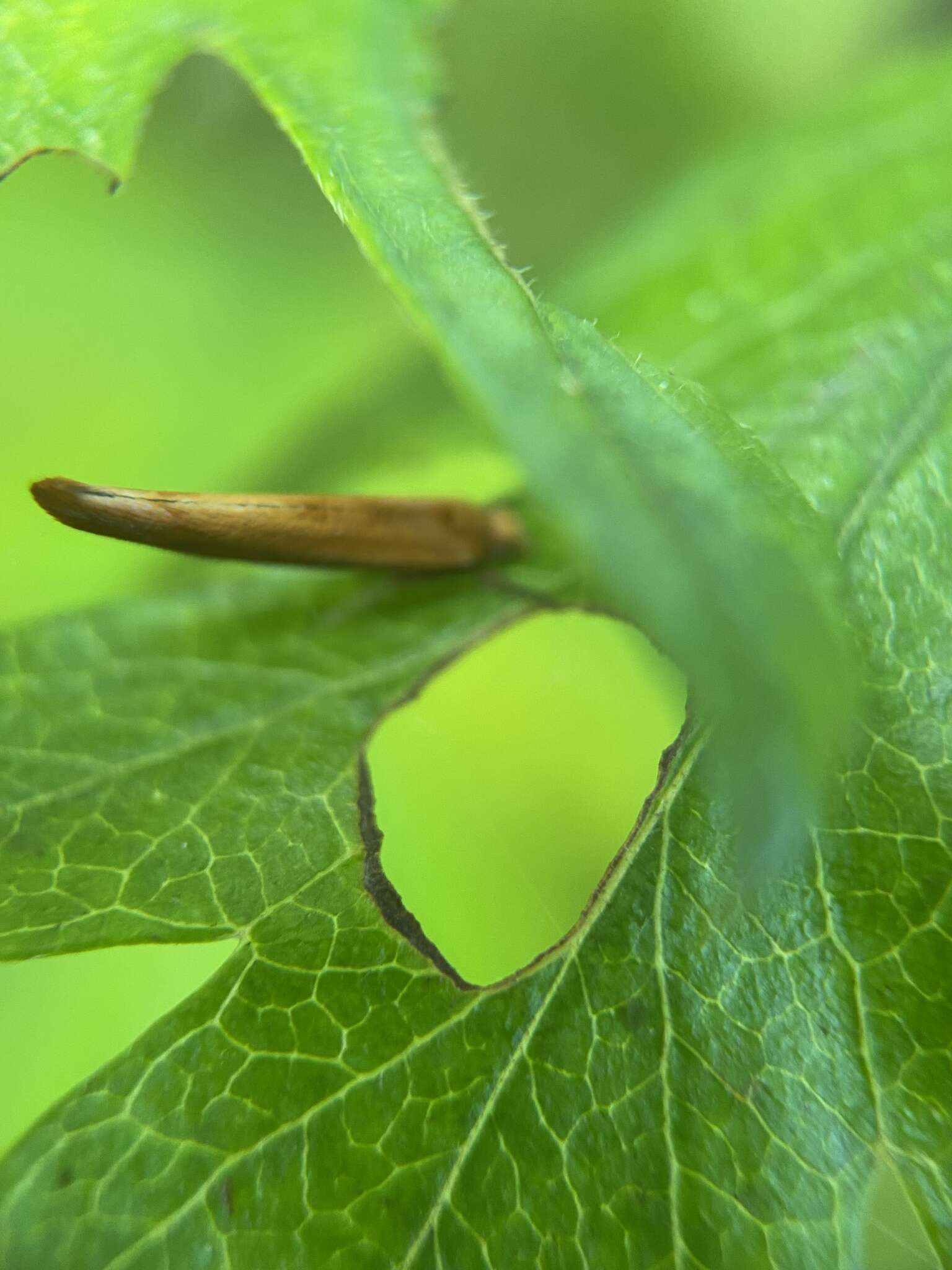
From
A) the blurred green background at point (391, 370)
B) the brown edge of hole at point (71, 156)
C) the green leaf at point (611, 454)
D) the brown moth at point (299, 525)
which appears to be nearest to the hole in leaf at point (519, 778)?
the blurred green background at point (391, 370)

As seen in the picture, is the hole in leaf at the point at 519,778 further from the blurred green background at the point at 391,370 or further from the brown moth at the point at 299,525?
the brown moth at the point at 299,525

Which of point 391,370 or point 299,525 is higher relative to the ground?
point 299,525

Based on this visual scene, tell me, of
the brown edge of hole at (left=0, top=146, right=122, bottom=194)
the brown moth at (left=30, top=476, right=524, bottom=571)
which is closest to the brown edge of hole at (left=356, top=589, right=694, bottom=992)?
the brown moth at (left=30, top=476, right=524, bottom=571)

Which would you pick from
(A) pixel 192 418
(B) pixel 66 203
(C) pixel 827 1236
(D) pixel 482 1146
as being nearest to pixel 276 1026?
(D) pixel 482 1146

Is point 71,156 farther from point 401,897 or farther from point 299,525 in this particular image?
point 401,897

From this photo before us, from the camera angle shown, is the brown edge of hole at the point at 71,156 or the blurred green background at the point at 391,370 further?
the blurred green background at the point at 391,370

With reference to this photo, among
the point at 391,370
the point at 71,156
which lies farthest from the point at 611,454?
the point at 391,370

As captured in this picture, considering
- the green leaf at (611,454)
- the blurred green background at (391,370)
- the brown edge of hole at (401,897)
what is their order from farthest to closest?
the blurred green background at (391,370) → the brown edge of hole at (401,897) → the green leaf at (611,454)

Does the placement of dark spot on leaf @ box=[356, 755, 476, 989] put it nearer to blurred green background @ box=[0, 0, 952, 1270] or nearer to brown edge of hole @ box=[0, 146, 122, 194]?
blurred green background @ box=[0, 0, 952, 1270]
